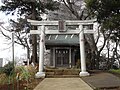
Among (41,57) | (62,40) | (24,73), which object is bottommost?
(24,73)

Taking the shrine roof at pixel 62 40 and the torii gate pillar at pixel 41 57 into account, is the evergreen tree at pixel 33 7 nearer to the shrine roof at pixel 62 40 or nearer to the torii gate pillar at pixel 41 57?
the shrine roof at pixel 62 40

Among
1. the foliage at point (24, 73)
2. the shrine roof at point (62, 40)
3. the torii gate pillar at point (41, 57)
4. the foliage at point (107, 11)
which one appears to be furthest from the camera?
the shrine roof at point (62, 40)

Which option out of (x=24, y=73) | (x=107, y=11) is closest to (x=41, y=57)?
(x=107, y=11)

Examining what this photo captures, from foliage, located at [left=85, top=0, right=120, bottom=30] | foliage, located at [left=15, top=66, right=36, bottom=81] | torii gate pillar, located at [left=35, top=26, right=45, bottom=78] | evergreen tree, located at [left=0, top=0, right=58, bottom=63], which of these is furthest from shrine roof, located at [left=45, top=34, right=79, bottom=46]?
foliage, located at [left=85, top=0, right=120, bottom=30]

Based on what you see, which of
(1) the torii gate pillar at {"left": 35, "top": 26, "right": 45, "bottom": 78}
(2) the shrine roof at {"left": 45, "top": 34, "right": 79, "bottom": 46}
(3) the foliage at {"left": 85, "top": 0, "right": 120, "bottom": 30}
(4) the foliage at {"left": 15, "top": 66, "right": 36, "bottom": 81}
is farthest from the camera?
(2) the shrine roof at {"left": 45, "top": 34, "right": 79, "bottom": 46}

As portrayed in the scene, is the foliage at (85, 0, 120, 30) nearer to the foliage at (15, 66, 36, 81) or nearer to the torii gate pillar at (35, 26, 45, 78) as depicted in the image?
the torii gate pillar at (35, 26, 45, 78)

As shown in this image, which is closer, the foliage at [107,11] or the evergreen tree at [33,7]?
the foliage at [107,11]

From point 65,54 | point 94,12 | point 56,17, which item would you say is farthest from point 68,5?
point 94,12

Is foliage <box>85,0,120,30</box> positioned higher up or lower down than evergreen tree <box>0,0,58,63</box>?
lower down

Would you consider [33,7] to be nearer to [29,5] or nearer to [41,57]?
[29,5]

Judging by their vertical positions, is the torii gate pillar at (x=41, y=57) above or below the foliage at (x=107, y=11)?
below

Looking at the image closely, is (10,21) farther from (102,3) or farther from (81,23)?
(102,3)

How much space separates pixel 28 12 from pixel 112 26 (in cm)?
1755

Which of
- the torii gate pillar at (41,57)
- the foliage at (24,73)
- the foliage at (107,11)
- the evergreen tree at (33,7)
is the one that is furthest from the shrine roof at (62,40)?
the foliage at (107,11)
